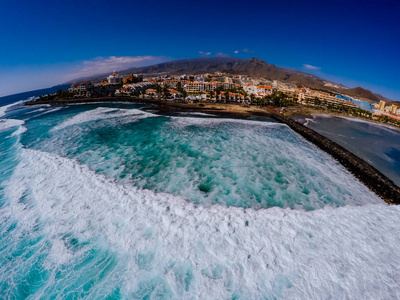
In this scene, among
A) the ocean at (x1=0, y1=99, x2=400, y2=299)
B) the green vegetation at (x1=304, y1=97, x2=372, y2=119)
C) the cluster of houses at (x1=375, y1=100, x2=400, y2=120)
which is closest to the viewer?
the ocean at (x1=0, y1=99, x2=400, y2=299)

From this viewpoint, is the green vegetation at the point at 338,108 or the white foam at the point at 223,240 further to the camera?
the green vegetation at the point at 338,108

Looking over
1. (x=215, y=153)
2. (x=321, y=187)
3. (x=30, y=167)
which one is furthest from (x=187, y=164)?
(x=30, y=167)

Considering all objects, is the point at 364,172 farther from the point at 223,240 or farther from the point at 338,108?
the point at 338,108

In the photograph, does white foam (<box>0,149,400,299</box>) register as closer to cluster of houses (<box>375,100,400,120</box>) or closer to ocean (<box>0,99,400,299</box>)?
ocean (<box>0,99,400,299</box>)

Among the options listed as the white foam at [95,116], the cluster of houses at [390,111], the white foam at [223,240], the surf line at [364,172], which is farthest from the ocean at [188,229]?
the cluster of houses at [390,111]

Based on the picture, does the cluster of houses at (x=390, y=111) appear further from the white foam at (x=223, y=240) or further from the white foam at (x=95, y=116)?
the white foam at (x=95, y=116)

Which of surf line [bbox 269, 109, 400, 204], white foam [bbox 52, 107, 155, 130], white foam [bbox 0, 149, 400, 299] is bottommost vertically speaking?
surf line [bbox 269, 109, 400, 204]

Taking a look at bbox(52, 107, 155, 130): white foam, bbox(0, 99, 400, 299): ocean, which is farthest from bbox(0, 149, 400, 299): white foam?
bbox(52, 107, 155, 130): white foam

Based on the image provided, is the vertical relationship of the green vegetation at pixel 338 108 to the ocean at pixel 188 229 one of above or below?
above
